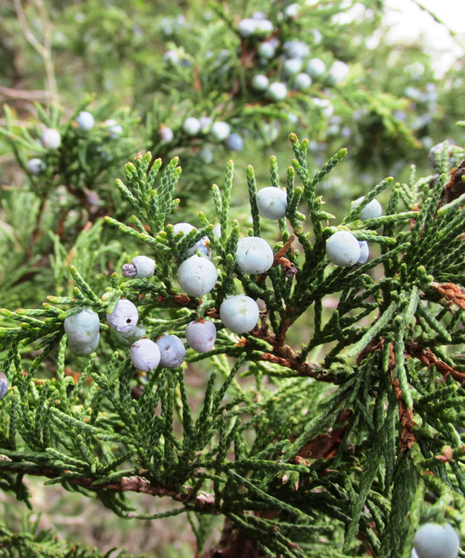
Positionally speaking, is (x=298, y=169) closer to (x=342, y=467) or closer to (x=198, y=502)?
(x=342, y=467)

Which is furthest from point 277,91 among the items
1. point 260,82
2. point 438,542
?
point 438,542

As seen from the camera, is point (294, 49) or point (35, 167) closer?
point (35, 167)

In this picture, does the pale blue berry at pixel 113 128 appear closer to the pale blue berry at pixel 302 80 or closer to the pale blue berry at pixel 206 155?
the pale blue berry at pixel 206 155

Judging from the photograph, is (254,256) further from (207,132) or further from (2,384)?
(207,132)

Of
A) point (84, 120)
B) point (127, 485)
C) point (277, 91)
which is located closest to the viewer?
point (127, 485)

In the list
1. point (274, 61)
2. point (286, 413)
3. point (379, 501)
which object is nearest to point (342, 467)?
point (379, 501)

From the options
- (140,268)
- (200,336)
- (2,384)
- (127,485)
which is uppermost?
(140,268)
